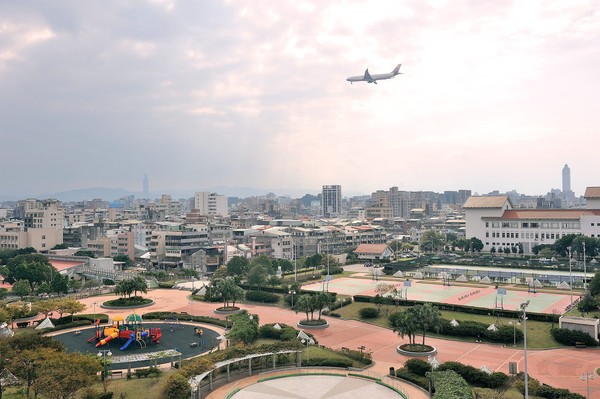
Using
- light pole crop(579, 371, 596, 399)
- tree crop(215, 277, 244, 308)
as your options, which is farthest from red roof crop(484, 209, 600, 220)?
light pole crop(579, 371, 596, 399)

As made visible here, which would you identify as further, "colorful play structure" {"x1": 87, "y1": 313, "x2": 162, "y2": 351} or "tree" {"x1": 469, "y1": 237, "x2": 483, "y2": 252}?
"tree" {"x1": 469, "y1": 237, "x2": 483, "y2": 252}

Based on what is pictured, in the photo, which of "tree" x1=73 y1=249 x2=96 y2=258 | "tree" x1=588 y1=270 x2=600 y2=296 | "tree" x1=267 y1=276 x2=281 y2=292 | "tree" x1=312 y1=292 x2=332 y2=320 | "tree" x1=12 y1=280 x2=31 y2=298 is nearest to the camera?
"tree" x1=312 y1=292 x2=332 y2=320

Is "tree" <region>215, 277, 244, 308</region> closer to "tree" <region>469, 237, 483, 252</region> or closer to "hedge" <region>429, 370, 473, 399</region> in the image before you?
"hedge" <region>429, 370, 473, 399</region>

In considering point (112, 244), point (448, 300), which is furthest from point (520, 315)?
Answer: point (112, 244)

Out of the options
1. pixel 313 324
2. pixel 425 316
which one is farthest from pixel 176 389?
pixel 313 324

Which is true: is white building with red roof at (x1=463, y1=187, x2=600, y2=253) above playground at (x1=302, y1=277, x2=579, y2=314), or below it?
above

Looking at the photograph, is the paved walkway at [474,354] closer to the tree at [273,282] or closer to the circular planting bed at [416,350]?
the circular planting bed at [416,350]

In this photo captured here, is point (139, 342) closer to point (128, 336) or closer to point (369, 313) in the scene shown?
point (128, 336)

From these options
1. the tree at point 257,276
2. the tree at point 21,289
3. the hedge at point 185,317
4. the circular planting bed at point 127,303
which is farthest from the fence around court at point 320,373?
the tree at point 21,289
